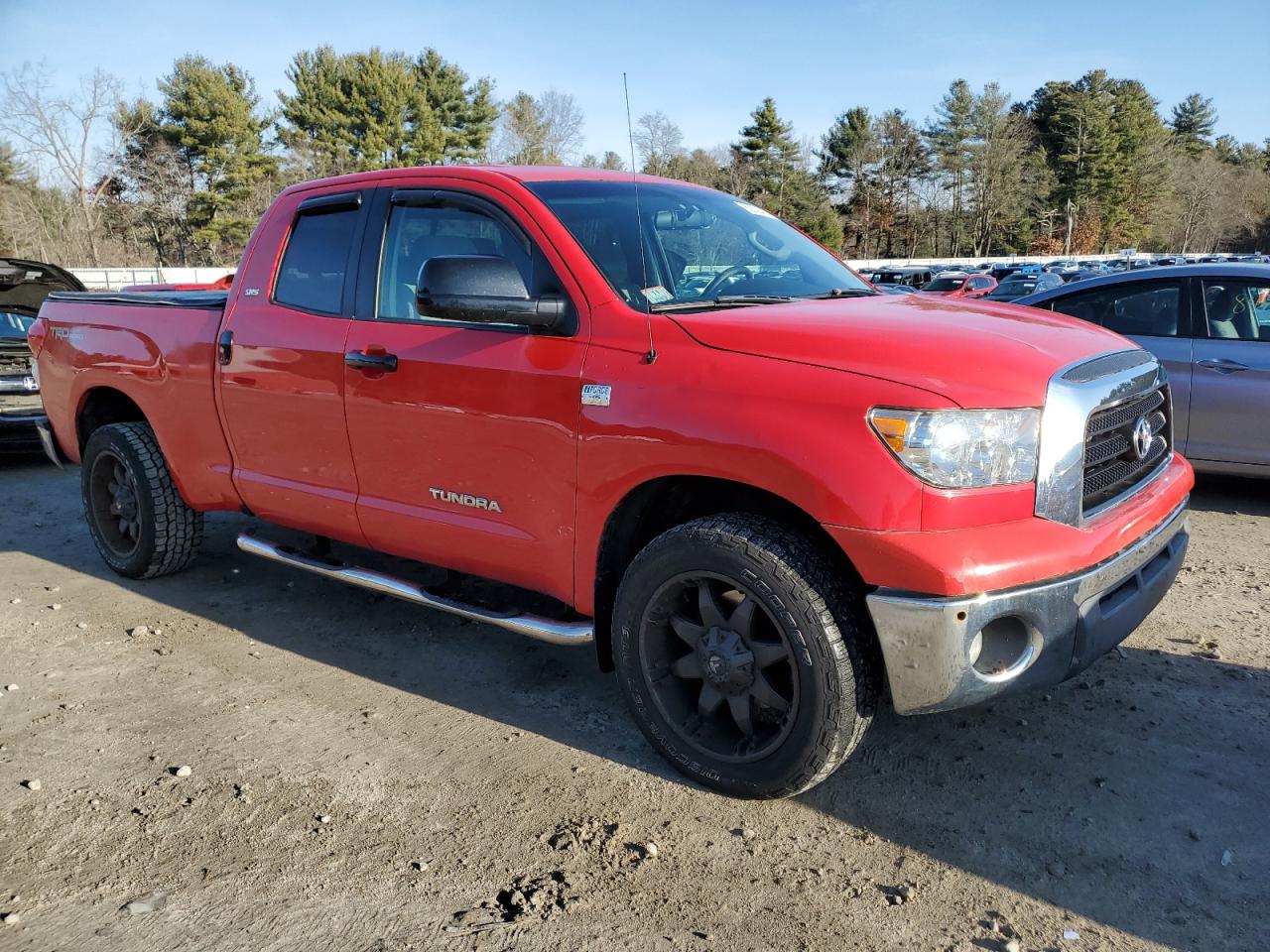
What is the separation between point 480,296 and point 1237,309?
5.23 meters

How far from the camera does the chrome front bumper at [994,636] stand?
249 centimetres

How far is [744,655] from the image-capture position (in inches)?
113

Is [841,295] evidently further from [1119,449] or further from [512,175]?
[512,175]

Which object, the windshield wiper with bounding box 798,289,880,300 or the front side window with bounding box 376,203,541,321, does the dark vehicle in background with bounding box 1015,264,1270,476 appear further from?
the front side window with bounding box 376,203,541,321

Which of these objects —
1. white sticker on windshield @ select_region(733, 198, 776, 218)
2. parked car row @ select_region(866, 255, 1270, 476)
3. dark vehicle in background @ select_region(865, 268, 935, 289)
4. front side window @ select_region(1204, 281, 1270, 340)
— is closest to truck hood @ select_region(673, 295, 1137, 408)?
white sticker on windshield @ select_region(733, 198, 776, 218)

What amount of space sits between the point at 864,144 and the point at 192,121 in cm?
4940

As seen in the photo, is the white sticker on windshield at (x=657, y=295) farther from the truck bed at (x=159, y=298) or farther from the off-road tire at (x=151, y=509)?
the off-road tire at (x=151, y=509)

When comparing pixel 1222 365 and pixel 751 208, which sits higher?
pixel 751 208

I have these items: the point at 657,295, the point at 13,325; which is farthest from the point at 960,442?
the point at 13,325

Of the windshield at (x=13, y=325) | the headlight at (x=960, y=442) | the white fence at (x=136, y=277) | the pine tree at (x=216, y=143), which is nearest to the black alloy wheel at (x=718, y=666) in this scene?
the headlight at (x=960, y=442)

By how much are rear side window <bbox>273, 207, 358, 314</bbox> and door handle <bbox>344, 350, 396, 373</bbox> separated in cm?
30

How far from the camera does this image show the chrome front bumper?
249 centimetres

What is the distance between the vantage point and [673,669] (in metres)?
3.06

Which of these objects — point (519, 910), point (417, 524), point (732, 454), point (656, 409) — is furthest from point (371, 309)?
point (519, 910)
